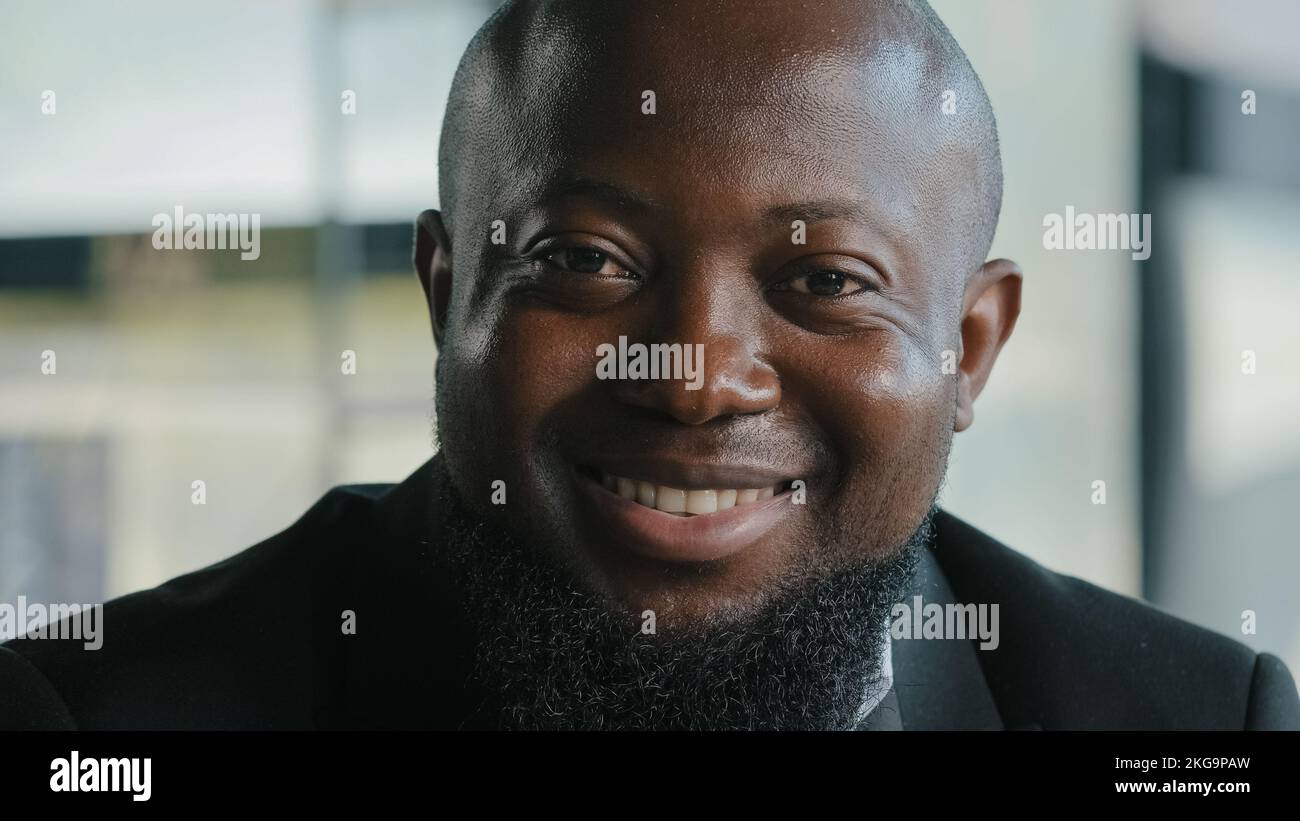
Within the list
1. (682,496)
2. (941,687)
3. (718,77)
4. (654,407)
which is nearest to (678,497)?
(682,496)

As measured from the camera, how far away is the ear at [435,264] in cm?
164

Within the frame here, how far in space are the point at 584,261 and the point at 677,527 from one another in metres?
0.30

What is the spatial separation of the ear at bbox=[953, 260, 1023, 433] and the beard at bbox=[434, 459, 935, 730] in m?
0.16

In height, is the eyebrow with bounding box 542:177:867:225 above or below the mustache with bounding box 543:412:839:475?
above

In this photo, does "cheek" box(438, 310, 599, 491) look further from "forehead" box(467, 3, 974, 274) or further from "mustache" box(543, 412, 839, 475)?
"forehead" box(467, 3, 974, 274)

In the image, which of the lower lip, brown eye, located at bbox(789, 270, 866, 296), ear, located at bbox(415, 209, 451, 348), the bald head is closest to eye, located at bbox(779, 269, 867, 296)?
brown eye, located at bbox(789, 270, 866, 296)

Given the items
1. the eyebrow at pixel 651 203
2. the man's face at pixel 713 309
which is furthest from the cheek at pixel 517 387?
the eyebrow at pixel 651 203

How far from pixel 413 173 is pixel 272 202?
1.42 ft

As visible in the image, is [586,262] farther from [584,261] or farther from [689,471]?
[689,471]

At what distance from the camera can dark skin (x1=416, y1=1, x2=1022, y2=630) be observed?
51.7 inches

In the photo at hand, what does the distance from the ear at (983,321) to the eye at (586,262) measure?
18.7 inches

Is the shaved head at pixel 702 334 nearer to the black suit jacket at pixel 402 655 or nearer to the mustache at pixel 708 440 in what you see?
the mustache at pixel 708 440
